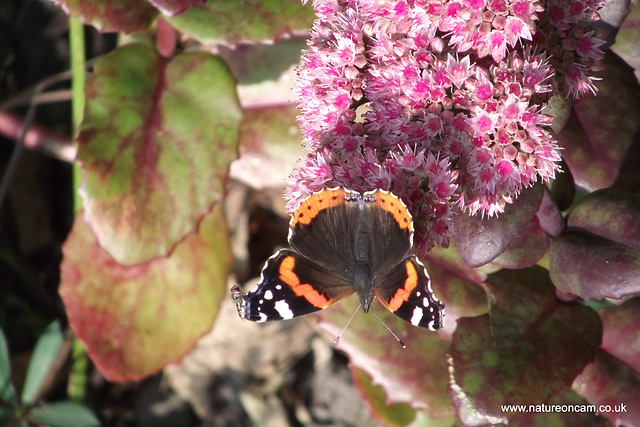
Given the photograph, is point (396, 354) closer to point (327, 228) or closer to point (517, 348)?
point (517, 348)

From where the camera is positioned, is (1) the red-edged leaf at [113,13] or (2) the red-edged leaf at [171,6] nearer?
(2) the red-edged leaf at [171,6]

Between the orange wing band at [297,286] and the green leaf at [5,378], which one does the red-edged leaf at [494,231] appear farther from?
the green leaf at [5,378]

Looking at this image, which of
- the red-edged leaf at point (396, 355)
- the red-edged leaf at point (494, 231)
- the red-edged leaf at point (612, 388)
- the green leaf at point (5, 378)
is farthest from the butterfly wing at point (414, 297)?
the green leaf at point (5, 378)

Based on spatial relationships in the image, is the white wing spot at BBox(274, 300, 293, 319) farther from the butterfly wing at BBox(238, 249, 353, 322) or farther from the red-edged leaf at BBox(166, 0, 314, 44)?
the red-edged leaf at BBox(166, 0, 314, 44)

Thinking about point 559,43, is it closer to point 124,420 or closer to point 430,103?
point 430,103

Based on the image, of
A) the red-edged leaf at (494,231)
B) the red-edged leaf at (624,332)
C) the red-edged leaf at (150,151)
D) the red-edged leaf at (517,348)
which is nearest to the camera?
the red-edged leaf at (494,231)

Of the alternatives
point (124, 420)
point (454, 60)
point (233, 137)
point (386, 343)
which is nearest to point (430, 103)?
point (454, 60)
